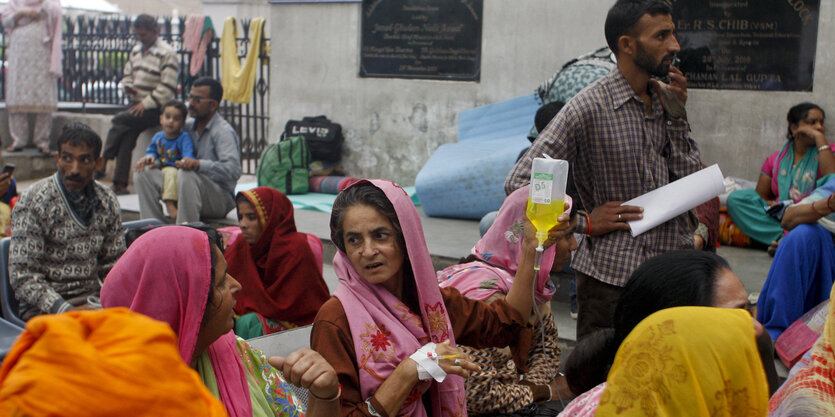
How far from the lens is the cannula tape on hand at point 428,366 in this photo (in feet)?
7.54

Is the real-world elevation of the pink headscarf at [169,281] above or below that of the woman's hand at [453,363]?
above

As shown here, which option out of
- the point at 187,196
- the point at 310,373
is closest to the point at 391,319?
the point at 310,373

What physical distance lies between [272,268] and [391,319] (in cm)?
248

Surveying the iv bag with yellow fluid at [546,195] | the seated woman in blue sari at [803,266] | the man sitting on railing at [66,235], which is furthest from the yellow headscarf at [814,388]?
the man sitting on railing at [66,235]

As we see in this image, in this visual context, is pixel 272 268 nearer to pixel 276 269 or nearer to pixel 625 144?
pixel 276 269

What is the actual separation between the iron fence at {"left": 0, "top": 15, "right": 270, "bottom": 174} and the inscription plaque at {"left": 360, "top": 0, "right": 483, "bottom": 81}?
7.85 ft

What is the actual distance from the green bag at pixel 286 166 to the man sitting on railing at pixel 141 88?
192 centimetres

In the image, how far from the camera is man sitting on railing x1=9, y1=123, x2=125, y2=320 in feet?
13.8

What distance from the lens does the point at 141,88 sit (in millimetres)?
9781

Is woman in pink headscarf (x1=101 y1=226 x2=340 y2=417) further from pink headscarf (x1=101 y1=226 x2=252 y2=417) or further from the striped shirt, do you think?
the striped shirt

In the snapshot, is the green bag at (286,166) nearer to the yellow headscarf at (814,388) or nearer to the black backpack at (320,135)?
the black backpack at (320,135)

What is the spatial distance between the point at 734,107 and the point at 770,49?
1.72ft

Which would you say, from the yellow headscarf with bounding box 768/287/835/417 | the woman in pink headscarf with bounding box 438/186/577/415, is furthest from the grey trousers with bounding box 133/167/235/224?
the yellow headscarf with bounding box 768/287/835/417

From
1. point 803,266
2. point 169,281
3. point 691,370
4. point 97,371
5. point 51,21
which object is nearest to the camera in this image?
point 97,371
